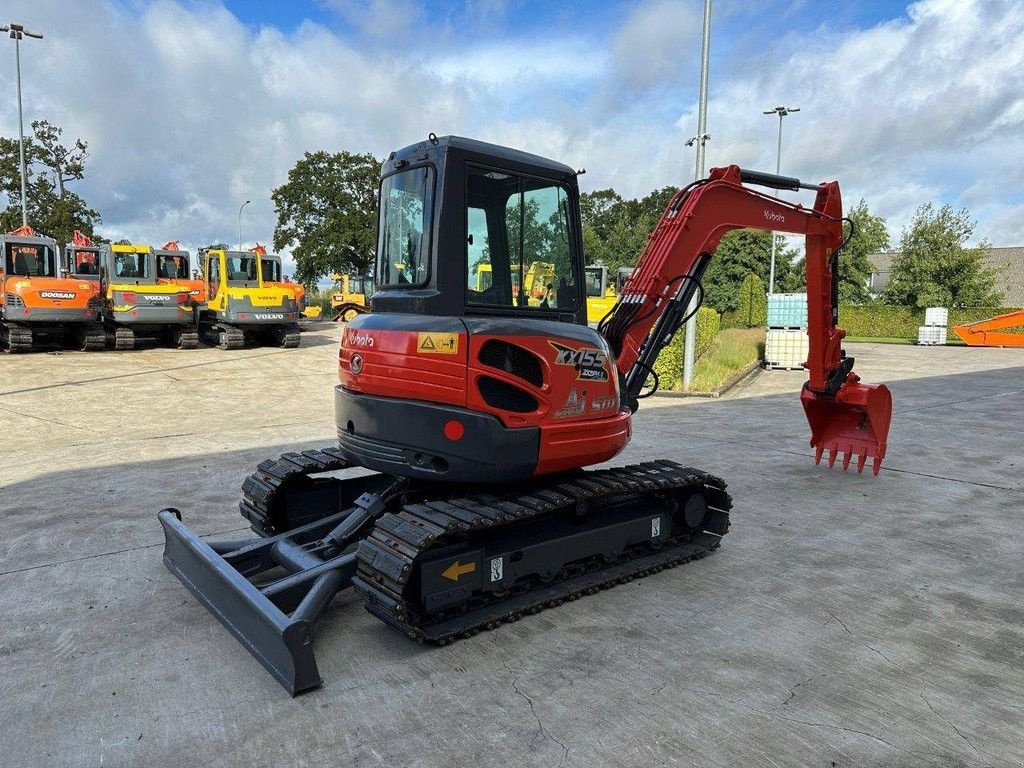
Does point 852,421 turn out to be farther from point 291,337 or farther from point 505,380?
point 291,337

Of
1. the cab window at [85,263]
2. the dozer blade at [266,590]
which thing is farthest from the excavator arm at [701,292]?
the cab window at [85,263]

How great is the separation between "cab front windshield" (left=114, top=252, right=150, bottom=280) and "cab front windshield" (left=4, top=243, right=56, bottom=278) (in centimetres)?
160

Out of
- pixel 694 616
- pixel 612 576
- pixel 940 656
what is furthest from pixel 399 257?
pixel 940 656

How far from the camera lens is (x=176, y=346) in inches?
865

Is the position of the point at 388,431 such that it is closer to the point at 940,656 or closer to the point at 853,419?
the point at 940,656

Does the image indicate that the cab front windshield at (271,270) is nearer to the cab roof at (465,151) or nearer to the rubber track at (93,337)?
the rubber track at (93,337)

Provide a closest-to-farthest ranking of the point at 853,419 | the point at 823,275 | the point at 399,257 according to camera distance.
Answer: the point at 399,257 → the point at 823,275 → the point at 853,419

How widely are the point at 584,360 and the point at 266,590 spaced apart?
7.64 feet

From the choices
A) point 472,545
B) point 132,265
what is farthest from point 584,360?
point 132,265

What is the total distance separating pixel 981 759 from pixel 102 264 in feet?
78.9

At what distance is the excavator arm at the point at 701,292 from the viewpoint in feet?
18.3

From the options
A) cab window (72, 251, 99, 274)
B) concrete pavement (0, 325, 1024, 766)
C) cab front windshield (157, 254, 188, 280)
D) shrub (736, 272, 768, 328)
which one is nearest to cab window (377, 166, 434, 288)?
concrete pavement (0, 325, 1024, 766)

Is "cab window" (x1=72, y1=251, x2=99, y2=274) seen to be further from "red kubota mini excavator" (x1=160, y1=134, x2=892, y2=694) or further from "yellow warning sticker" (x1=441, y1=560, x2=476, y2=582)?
"yellow warning sticker" (x1=441, y1=560, x2=476, y2=582)

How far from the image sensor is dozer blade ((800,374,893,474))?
777 centimetres
